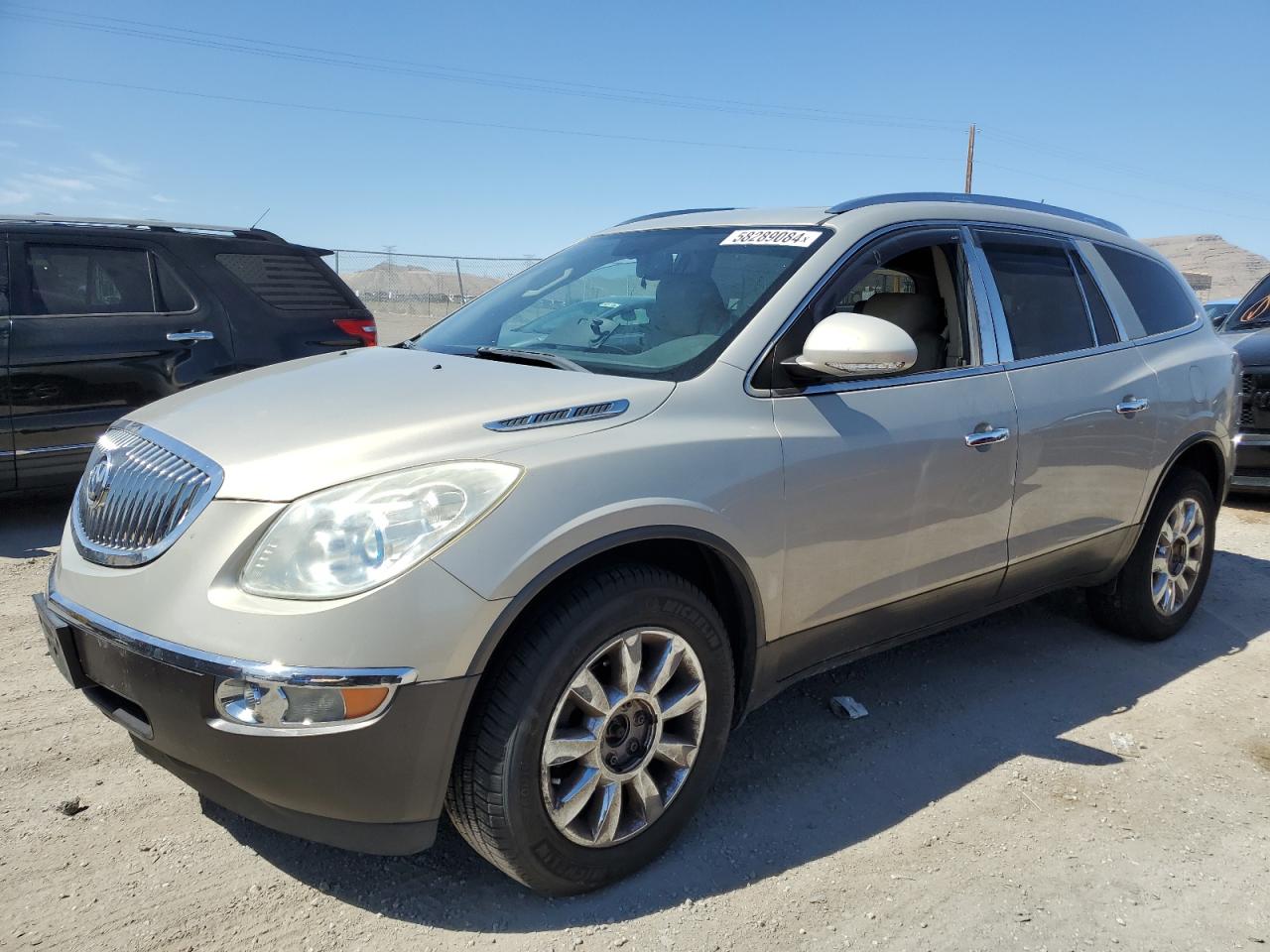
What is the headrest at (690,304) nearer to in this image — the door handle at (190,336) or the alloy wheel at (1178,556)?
the alloy wheel at (1178,556)

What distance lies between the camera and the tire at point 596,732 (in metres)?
2.25

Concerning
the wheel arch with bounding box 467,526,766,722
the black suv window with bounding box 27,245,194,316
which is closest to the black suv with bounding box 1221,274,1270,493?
the wheel arch with bounding box 467,526,766,722

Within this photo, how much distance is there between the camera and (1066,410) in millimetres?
3691

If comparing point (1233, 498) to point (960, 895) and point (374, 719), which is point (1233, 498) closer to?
point (960, 895)

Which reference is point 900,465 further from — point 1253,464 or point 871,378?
point 1253,464

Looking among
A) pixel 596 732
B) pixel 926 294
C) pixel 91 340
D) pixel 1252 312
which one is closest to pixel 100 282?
pixel 91 340

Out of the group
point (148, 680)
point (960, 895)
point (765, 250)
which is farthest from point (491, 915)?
point (765, 250)

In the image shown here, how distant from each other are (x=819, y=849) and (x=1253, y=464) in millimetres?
6352


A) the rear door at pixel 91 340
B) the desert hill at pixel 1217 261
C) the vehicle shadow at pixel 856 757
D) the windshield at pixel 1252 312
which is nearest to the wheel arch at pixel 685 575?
the vehicle shadow at pixel 856 757

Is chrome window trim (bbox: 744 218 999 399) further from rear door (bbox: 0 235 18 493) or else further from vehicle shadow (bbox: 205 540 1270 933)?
rear door (bbox: 0 235 18 493)

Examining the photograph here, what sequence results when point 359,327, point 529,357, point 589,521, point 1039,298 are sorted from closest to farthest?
point 589,521 < point 529,357 < point 1039,298 < point 359,327

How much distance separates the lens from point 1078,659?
436 centimetres

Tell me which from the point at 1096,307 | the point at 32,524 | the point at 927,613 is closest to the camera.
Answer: the point at 927,613

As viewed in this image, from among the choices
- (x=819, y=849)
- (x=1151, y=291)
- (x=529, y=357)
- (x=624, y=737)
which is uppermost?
(x=1151, y=291)
